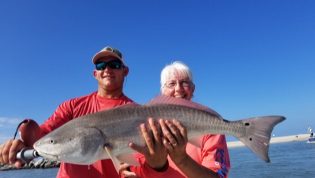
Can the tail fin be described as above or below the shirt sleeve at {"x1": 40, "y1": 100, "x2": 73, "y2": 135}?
below

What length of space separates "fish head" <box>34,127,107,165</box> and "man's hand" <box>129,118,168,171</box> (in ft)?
1.37

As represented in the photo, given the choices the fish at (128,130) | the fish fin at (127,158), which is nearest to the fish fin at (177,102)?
the fish at (128,130)

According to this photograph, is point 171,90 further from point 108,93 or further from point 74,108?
point 74,108

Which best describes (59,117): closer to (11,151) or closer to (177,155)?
(11,151)

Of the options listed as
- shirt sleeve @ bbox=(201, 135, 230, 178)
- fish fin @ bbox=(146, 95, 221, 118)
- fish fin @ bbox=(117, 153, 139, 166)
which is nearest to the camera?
fish fin @ bbox=(117, 153, 139, 166)

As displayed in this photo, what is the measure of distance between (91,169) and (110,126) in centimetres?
152

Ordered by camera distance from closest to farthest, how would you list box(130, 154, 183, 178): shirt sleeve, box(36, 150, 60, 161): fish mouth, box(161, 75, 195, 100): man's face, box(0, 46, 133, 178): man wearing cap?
1. box(36, 150, 60, 161): fish mouth
2. box(130, 154, 183, 178): shirt sleeve
3. box(161, 75, 195, 100): man's face
4. box(0, 46, 133, 178): man wearing cap

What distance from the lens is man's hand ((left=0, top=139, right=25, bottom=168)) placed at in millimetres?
4574

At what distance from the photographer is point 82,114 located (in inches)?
253

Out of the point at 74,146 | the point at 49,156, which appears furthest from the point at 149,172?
the point at 49,156

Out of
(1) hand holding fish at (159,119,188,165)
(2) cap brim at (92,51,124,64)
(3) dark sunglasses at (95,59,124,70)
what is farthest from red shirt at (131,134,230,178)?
(2) cap brim at (92,51,124,64)

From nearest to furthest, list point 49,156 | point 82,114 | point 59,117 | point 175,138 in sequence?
point 49,156
point 175,138
point 59,117
point 82,114

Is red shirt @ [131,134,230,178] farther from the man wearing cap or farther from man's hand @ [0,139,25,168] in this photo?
man's hand @ [0,139,25,168]

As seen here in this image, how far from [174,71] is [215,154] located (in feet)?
5.08
